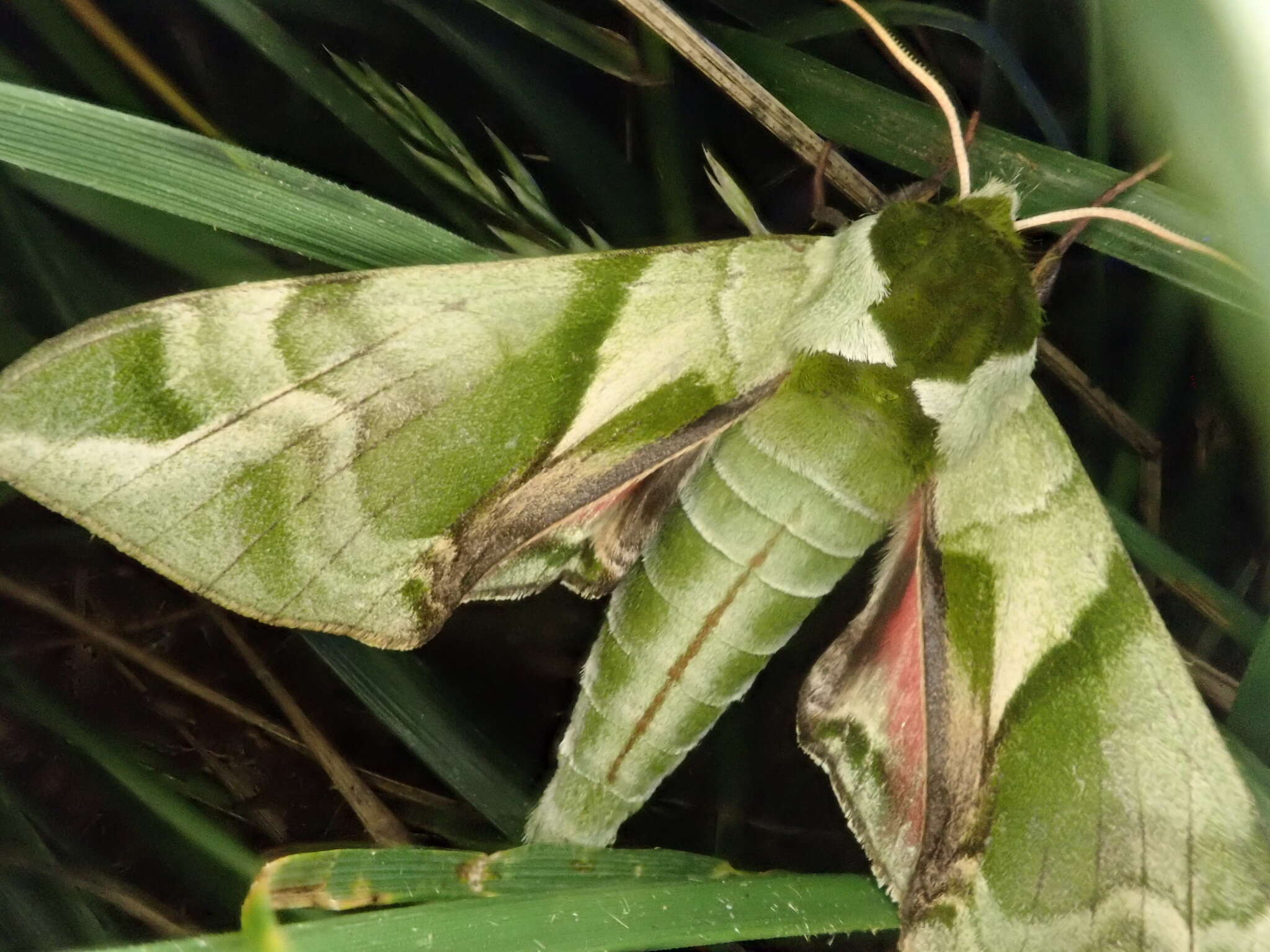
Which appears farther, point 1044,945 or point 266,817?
point 266,817

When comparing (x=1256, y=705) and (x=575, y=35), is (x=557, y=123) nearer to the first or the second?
(x=575, y=35)

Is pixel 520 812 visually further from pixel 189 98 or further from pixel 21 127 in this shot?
pixel 189 98

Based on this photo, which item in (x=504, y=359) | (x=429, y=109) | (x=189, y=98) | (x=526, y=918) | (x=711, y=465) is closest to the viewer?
→ (x=526, y=918)

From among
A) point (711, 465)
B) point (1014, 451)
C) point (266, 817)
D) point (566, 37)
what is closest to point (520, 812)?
point (266, 817)

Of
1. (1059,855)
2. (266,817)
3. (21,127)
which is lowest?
(266,817)

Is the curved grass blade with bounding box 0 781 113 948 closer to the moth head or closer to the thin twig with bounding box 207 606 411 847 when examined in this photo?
the thin twig with bounding box 207 606 411 847

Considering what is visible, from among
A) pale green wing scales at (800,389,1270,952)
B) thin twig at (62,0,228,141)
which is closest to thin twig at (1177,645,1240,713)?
pale green wing scales at (800,389,1270,952)
